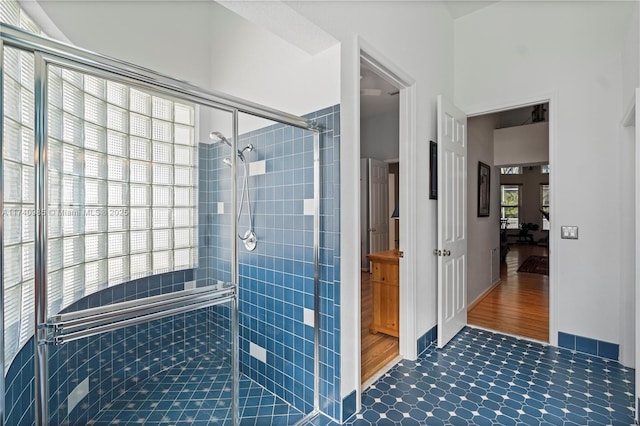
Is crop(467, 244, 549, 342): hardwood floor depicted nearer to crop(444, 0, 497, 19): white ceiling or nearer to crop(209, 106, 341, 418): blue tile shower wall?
crop(209, 106, 341, 418): blue tile shower wall

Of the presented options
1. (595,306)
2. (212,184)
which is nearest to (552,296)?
(595,306)

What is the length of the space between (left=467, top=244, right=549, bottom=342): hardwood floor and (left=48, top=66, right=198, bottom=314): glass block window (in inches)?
123

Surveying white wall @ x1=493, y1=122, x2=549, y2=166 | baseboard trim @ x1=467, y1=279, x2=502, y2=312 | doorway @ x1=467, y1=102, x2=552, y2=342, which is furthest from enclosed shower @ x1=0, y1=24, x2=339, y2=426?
white wall @ x1=493, y1=122, x2=549, y2=166

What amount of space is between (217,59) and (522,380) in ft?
11.1

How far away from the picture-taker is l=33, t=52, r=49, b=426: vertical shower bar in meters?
1.05

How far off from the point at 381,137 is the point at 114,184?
5.08 metres

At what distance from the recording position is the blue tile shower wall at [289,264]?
6.03ft

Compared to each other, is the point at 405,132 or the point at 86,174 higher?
the point at 405,132

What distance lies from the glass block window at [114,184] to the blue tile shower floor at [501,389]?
1.53 metres

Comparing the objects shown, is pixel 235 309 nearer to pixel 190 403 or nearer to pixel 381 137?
pixel 190 403

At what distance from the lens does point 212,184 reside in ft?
5.59

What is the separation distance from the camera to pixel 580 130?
2.66 m

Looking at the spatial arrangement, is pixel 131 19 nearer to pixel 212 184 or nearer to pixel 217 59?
pixel 217 59

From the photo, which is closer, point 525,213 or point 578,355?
point 578,355
